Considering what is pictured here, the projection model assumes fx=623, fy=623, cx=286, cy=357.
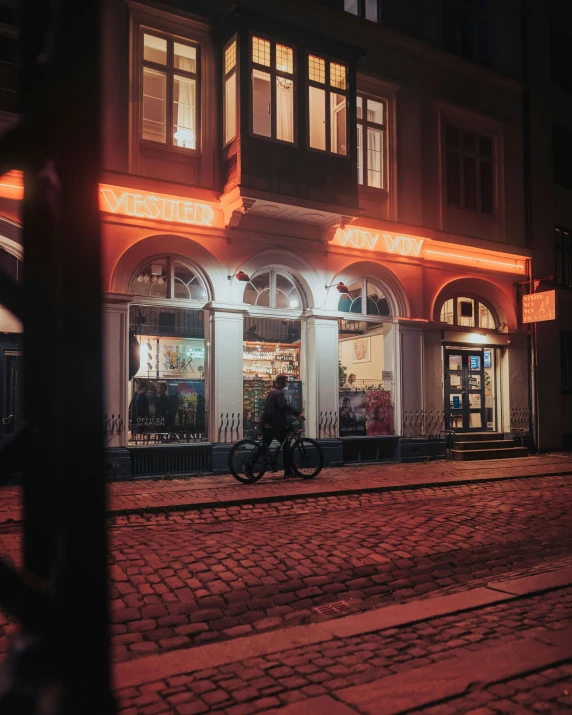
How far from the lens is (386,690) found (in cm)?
342

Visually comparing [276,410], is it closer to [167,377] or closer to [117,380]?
[167,377]

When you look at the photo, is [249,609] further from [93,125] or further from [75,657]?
[93,125]

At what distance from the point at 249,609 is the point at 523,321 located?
13.8 meters

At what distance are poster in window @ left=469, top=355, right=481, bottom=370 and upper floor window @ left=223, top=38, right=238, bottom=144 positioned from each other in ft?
27.5

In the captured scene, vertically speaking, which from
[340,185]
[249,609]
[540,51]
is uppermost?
[540,51]

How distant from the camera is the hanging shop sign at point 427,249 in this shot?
1423 cm

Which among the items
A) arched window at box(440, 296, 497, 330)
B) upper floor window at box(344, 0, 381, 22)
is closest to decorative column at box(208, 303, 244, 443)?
arched window at box(440, 296, 497, 330)

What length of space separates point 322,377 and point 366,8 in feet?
30.5

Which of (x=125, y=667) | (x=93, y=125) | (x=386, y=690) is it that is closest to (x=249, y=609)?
(x=125, y=667)

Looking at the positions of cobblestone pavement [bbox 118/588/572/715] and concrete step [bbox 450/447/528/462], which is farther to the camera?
concrete step [bbox 450/447/528/462]

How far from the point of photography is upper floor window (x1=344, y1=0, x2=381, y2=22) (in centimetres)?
1510

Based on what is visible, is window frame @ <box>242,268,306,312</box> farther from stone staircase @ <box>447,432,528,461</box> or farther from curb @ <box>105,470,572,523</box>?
stone staircase @ <box>447,432,528,461</box>

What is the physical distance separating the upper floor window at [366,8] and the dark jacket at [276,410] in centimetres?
989

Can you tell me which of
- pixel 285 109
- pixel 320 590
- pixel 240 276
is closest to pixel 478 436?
pixel 240 276
